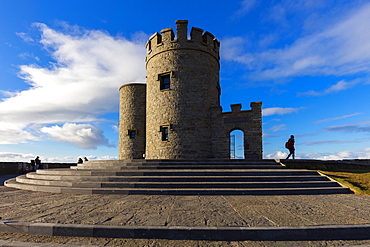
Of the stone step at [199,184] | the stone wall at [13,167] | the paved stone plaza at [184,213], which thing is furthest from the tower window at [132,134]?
the paved stone plaza at [184,213]

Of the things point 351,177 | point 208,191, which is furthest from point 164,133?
point 351,177

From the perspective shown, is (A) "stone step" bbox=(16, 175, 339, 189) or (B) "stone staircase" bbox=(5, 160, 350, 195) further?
(A) "stone step" bbox=(16, 175, 339, 189)

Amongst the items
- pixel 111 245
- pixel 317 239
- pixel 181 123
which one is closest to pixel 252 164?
pixel 181 123

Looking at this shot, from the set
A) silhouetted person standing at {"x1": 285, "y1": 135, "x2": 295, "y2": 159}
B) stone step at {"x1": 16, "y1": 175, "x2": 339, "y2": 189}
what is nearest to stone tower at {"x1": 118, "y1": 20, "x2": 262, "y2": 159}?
silhouetted person standing at {"x1": 285, "y1": 135, "x2": 295, "y2": 159}

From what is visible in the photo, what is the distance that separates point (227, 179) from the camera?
27.0 feet

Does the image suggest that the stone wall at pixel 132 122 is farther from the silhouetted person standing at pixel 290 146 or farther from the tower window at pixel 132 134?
the silhouetted person standing at pixel 290 146

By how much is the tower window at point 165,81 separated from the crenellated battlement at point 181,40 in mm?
2027

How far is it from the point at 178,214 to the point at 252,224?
1670mm

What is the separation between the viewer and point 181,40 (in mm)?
14992

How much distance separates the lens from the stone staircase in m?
7.18

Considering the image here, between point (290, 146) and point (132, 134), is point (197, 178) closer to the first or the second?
point (290, 146)

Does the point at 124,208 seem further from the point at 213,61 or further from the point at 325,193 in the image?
the point at 213,61

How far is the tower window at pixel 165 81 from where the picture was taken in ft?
50.1

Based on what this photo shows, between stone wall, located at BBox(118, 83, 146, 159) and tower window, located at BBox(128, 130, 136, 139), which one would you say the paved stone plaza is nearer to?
stone wall, located at BBox(118, 83, 146, 159)
